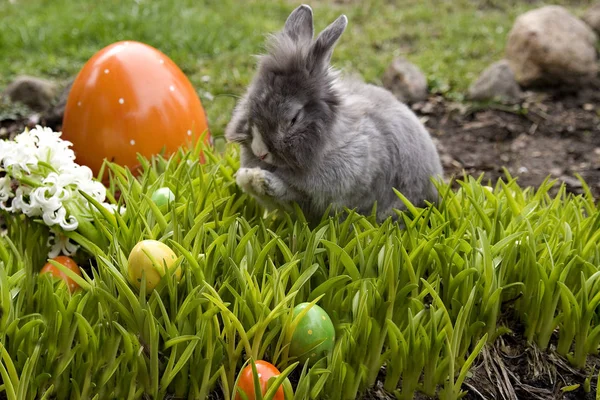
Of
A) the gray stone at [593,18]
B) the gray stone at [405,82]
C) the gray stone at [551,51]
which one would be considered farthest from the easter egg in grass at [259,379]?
the gray stone at [593,18]

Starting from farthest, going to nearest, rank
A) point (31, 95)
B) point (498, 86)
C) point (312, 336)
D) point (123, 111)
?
point (498, 86) → point (31, 95) → point (123, 111) → point (312, 336)

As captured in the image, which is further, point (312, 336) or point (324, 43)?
point (324, 43)

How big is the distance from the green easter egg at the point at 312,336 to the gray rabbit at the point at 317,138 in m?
0.54

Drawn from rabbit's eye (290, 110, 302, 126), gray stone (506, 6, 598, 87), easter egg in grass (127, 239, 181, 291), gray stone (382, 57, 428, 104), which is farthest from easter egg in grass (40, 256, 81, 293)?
gray stone (506, 6, 598, 87)

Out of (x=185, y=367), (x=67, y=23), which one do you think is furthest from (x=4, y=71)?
(x=185, y=367)

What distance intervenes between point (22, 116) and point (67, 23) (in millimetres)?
1954

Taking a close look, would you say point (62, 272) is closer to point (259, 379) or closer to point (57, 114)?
point (259, 379)

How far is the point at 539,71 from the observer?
5051 mm

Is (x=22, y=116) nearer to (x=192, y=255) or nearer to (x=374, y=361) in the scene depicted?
(x=192, y=255)

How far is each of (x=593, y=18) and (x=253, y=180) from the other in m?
4.77

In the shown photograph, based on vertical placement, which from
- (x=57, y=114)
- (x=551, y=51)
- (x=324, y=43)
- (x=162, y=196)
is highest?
(x=324, y=43)

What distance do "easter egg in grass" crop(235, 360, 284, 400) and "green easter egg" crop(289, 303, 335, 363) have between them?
0.13 metres

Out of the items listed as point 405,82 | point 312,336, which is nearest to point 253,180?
point 312,336

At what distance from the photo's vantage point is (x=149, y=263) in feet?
6.38
